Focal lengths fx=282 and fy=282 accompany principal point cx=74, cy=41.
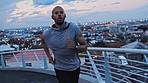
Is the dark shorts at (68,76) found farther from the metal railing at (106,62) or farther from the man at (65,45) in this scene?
the metal railing at (106,62)

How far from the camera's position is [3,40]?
2762 centimetres

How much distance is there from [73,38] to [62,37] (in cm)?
12

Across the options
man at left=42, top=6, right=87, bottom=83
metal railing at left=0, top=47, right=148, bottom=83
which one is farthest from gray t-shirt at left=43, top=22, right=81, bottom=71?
metal railing at left=0, top=47, right=148, bottom=83

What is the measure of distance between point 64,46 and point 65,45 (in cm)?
2

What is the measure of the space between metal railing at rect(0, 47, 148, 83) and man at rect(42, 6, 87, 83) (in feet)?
2.30

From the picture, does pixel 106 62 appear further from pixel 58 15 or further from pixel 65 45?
pixel 58 15

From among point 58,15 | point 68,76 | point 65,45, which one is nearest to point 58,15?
point 58,15

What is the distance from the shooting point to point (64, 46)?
10.1 feet

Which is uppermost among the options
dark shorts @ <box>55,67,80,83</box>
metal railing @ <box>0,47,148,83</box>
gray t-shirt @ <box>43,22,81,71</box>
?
gray t-shirt @ <box>43,22,81,71</box>

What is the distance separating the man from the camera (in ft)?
10.0

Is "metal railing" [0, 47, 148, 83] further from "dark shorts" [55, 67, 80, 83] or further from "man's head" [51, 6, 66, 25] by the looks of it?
"man's head" [51, 6, 66, 25]

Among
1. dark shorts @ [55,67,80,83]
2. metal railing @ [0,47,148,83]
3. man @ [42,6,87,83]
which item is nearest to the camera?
man @ [42,6,87,83]

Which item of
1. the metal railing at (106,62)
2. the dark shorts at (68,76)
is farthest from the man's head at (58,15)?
the metal railing at (106,62)

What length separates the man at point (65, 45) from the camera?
10.0 ft
